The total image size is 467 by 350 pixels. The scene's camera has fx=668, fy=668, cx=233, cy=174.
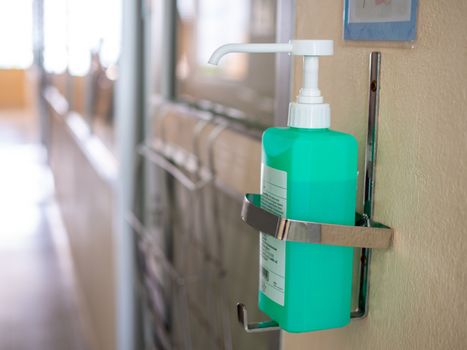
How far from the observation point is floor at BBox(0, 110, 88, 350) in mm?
2859

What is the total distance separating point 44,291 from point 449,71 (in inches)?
124

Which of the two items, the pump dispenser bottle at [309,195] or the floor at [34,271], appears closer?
the pump dispenser bottle at [309,195]

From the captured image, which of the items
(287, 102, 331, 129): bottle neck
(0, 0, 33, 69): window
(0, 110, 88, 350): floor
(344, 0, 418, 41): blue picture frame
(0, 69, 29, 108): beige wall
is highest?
(0, 0, 33, 69): window

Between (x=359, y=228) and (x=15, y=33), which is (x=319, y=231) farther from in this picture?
(x=15, y=33)

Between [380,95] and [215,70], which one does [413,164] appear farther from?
[215,70]

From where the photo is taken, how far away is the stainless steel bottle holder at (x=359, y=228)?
53 centimetres

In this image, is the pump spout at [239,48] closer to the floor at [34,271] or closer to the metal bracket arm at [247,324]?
the metal bracket arm at [247,324]

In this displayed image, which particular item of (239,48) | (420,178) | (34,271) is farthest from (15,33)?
(420,178)

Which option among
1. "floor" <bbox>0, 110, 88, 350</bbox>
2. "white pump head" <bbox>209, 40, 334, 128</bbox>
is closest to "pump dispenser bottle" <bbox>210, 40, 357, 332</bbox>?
"white pump head" <bbox>209, 40, 334, 128</bbox>

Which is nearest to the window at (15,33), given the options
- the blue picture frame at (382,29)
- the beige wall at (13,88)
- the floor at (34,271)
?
the beige wall at (13,88)

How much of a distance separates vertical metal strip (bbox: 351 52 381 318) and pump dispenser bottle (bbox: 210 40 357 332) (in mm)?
23

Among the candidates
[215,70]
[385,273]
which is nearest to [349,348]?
[385,273]

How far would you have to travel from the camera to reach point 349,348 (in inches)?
25.5

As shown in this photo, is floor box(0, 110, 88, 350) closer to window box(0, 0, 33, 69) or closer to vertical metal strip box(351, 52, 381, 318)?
vertical metal strip box(351, 52, 381, 318)
